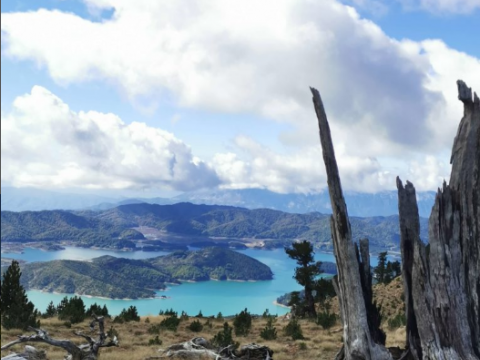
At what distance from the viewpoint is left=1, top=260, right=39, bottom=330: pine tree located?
70.0 ft

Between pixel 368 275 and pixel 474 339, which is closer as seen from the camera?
pixel 474 339

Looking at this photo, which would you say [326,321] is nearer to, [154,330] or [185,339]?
[185,339]

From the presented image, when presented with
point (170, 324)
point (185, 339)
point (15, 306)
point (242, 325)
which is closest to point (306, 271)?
A: point (242, 325)

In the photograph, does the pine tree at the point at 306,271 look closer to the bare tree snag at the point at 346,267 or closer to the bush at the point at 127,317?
the bush at the point at 127,317

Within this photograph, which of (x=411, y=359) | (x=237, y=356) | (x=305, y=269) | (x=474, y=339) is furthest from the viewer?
(x=305, y=269)

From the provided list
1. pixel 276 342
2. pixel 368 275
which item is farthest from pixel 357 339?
pixel 276 342

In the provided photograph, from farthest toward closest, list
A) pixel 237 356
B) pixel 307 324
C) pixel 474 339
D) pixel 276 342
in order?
pixel 307 324, pixel 276 342, pixel 237 356, pixel 474 339

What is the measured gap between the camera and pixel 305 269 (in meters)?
36.4

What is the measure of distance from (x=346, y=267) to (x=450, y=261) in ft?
8.69

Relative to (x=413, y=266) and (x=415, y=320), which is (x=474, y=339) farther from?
(x=413, y=266)

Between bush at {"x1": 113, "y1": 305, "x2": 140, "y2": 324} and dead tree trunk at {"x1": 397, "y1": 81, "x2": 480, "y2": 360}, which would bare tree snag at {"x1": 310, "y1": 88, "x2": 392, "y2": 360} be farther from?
bush at {"x1": 113, "y1": 305, "x2": 140, "y2": 324}

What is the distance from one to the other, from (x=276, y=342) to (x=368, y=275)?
11827mm

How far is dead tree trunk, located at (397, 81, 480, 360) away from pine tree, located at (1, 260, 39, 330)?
19.3 meters

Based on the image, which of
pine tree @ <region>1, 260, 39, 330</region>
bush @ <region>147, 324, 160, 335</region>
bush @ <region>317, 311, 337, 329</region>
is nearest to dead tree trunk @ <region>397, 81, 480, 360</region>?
bush @ <region>147, 324, 160, 335</region>
